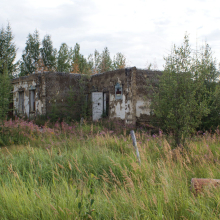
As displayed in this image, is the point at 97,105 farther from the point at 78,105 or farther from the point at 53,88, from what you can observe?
the point at 53,88

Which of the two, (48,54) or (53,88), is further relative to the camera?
(48,54)

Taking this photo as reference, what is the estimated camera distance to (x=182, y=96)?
20.4 feet

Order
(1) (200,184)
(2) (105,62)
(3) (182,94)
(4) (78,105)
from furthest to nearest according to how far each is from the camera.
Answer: (2) (105,62), (4) (78,105), (3) (182,94), (1) (200,184)

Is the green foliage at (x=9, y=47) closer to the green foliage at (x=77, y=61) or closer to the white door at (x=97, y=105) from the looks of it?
the green foliage at (x=77, y=61)

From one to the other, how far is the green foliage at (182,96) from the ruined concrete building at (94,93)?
622 cm

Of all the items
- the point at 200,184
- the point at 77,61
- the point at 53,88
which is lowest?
the point at 200,184

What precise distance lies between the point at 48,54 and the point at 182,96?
27.8 metres

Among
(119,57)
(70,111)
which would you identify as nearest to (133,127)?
(70,111)

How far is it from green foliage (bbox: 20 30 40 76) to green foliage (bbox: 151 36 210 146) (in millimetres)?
26750

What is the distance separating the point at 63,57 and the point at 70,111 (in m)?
18.4

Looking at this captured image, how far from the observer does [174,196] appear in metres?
2.88

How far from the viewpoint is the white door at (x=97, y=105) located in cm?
1466

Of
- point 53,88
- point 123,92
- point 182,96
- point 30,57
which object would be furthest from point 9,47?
point 182,96

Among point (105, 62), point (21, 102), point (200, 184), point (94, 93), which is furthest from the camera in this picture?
point (105, 62)
